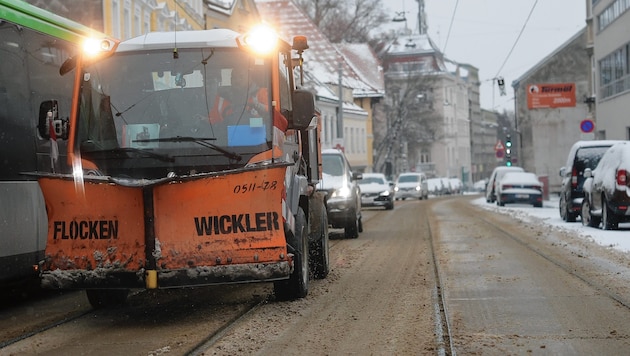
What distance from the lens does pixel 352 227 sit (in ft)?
71.4

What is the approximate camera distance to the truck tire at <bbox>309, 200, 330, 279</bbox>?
12.4 meters

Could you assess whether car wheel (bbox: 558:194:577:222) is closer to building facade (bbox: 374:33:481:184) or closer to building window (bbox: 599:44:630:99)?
building window (bbox: 599:44:630:99)

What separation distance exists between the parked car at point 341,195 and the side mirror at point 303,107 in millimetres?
10337

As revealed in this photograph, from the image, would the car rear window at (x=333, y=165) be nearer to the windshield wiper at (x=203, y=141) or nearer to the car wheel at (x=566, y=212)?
the car wheel at (x=566, y=212)

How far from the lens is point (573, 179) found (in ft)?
81.5

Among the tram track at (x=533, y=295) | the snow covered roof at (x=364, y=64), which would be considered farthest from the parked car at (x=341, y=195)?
the snow covered roof at (x=364, y=64)

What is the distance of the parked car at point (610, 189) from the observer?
65.5ft

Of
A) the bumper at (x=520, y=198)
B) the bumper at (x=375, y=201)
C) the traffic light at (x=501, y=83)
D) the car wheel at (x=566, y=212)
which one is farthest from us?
the traffic light at (x=501, y=83)

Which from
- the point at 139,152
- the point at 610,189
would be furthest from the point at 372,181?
the point at 139,152

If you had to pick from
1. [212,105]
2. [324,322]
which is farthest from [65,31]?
[324,322]

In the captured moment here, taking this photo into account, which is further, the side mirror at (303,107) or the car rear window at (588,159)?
the car rear window at (588,159)

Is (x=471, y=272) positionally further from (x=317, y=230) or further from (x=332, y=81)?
(x=332, y=81)

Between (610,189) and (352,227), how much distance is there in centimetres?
526

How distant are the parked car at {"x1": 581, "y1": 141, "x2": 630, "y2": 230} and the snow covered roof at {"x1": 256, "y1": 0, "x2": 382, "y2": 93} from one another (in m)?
47.0
